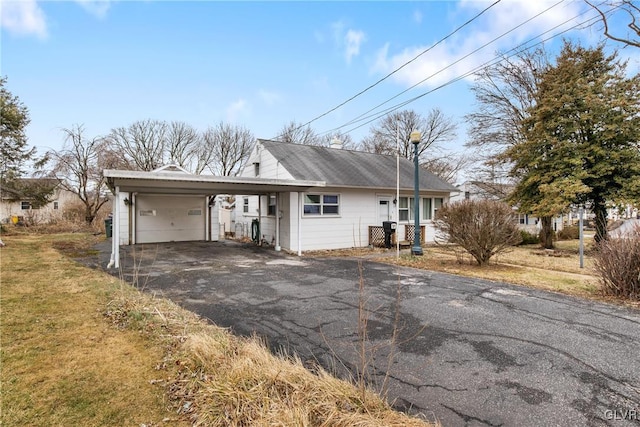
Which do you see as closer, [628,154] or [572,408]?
[572,408]

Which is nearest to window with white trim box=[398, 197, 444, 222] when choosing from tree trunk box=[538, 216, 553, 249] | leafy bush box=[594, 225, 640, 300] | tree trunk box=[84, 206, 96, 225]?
tree trunk box=[538, 216, 553, 249]

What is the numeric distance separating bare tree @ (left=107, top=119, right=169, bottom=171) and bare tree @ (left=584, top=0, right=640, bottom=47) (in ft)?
98.1

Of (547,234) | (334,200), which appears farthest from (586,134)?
(334,200)

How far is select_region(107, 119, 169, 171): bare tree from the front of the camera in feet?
90.1

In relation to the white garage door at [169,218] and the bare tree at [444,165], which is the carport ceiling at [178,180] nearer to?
the white garage door at [169,218]

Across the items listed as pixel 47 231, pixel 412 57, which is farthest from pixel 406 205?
pixel 47 231

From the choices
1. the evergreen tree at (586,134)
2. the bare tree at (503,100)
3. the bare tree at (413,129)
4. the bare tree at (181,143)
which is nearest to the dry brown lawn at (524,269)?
the evergreen tree at (586,134)

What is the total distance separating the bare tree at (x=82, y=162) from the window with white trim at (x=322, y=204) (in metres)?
18.1

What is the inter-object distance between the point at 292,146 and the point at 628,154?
13.6m

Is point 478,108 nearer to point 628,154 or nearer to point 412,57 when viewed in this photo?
point 628,154

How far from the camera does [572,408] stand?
2.46m

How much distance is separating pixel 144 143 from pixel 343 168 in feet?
73.4

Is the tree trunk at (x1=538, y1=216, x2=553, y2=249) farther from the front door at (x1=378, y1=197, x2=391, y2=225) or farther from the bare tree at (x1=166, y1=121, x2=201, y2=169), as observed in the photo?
the bare tree at (x1=166, y1=121, x2=201, y2=169)

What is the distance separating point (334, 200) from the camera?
13102 millimetres
